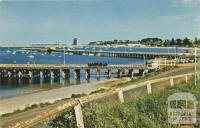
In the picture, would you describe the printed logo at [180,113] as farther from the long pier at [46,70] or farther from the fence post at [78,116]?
the long pier at [46,70]

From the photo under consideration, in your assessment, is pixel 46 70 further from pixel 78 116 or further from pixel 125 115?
pixel 78 116

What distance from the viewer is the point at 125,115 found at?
387 inches

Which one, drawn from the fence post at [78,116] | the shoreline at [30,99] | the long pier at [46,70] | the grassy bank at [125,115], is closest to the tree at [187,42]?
the long pier at [46,70]

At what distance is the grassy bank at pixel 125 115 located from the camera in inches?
316

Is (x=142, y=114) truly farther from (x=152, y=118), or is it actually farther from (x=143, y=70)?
(x=143, y=70)

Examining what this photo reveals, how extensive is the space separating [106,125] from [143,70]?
242 feet

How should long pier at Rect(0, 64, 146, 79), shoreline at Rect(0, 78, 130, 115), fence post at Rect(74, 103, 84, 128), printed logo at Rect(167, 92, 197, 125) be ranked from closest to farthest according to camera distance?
fence post at Rect(74, 103, 84, 128), printed logo at Rect(167, 92, 197, 125), shoreline at Rect(0, 78, 130, 115), long pier at Rect(0, 64, 146, 79)

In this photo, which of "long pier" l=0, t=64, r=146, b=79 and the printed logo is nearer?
the printed logo

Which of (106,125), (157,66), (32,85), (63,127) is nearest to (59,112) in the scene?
(63,127)

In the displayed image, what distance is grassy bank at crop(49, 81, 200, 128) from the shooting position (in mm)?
8023

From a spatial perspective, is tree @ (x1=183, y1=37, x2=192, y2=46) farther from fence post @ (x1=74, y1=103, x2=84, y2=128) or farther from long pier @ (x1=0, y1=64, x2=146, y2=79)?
fence post @ (x1=74, y1=103, x2=84, y2=128)

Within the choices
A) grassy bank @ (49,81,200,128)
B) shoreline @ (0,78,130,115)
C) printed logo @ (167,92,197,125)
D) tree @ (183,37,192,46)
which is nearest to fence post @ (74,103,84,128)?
grassy bank @ (49,81,200,128)

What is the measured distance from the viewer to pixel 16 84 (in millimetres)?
75812

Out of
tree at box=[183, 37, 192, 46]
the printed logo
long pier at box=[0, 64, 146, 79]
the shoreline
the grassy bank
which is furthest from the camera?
tree at box=[183, 37, 192, 46]
